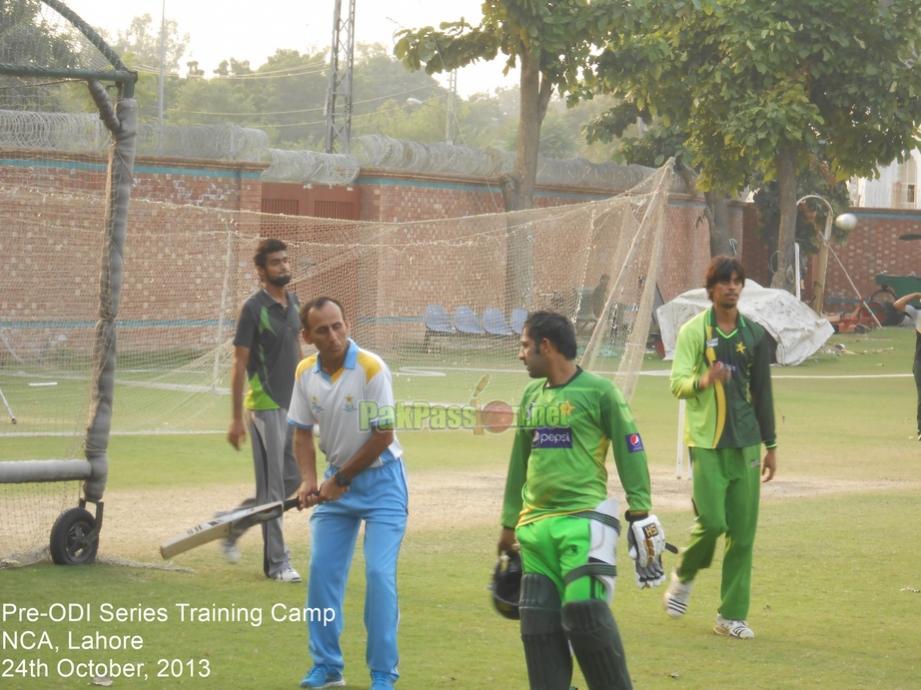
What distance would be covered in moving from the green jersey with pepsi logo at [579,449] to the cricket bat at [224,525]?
139cm

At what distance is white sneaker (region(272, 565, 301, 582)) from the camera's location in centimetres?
880

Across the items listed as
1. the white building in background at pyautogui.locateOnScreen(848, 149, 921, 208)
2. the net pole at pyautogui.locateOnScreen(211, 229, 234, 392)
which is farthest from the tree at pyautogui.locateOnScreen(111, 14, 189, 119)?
the net pole at pyautogui.locateOnScreen(211, 229, 234, 392)

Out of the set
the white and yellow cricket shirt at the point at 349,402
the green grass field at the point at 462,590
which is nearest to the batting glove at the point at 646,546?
the green grass field at the point at 462,590

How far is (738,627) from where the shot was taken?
776cm

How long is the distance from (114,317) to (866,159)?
25.4m

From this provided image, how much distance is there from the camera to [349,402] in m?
6.71

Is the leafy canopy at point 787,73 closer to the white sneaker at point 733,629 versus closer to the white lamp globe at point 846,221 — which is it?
the white lamp globe at point 846,221

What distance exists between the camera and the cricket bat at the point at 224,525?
6844 mm

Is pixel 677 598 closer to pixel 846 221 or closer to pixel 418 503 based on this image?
pixel 418 503

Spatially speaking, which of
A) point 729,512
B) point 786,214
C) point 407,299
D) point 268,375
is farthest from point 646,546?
point 786,214

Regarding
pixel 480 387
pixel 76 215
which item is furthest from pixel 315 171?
pixel 480 387

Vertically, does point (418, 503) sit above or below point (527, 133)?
below

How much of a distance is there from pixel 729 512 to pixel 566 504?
7.67 feet

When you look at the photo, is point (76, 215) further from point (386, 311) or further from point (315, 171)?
point (315, 171)
